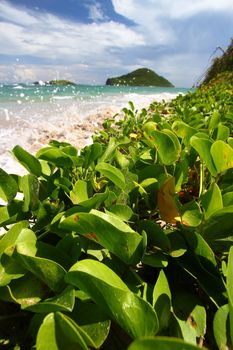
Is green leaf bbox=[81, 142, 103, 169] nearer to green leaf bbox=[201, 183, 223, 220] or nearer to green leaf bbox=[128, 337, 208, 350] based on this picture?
green leaf bbox=[201, 183, 223, 220]

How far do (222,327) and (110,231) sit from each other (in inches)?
7.5

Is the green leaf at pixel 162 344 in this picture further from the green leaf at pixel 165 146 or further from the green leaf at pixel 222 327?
the green leaf at pixel 165 146

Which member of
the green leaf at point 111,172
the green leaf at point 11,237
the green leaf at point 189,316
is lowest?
the green leaf at point 189,316

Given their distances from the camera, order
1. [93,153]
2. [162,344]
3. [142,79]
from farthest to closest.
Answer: [142,79] < [93,153] < [162,344]

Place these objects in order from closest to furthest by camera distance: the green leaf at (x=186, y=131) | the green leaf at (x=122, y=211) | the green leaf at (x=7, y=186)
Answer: the green leaf at (x=122, y=211) → the green leaf at (x=7, y=186) → the green leaf at (x=186, y=131)

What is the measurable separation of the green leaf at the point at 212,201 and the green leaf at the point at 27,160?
16.7 inches

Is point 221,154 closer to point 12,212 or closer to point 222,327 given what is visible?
point 222,327

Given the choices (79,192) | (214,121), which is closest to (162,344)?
(79,192)

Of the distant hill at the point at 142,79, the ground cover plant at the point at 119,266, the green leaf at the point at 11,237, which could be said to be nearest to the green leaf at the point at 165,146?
the ground cover plant at the point at 119,266

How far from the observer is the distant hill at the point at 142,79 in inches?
2095

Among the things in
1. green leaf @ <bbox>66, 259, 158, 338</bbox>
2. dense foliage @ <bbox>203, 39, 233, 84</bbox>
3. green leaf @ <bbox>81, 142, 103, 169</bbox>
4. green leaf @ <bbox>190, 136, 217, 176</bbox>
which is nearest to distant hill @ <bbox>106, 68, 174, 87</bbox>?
dense foliage @ <bbox>203, 39, 233, 84</bbox>

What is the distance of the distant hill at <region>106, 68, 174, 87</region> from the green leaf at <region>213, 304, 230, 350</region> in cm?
5507

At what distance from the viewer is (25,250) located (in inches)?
18.8

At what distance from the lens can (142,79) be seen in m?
53.8
